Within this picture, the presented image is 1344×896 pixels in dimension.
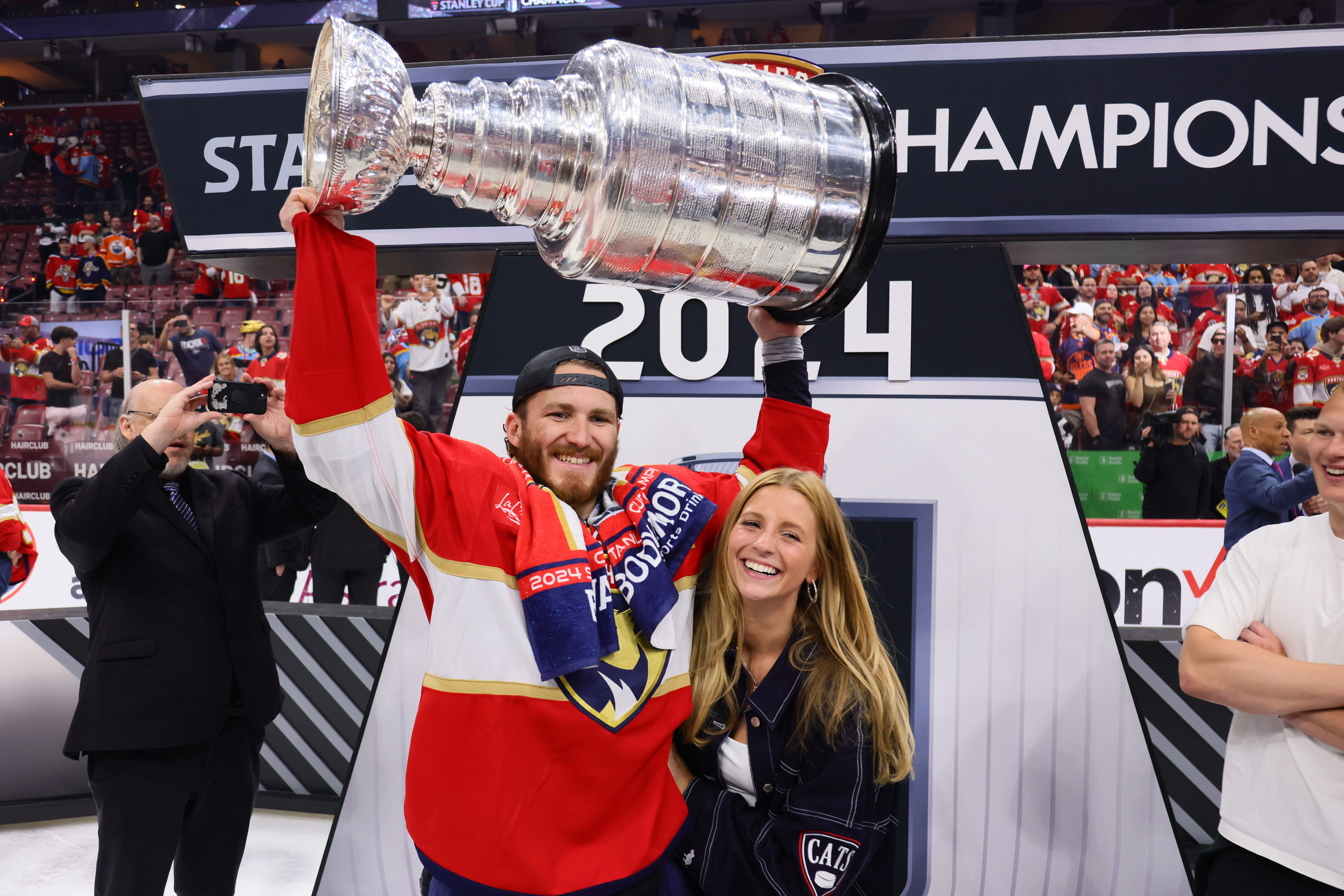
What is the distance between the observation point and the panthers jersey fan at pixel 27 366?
7.56 meters

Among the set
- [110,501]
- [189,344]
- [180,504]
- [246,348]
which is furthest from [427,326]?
[110,501]

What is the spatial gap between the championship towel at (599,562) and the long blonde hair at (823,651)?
13cm

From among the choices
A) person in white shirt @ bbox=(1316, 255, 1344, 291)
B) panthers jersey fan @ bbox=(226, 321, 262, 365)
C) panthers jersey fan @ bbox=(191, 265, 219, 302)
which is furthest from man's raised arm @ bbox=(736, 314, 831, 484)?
panthers jersey fan @ bbox=(191, 265, 219, 302)

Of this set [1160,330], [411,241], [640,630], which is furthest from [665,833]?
[1160,330]

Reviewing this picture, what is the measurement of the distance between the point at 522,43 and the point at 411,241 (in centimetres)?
1653

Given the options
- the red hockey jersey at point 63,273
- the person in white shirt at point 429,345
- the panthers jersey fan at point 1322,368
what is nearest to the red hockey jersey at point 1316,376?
the panthers jersey fan at point 1322,368

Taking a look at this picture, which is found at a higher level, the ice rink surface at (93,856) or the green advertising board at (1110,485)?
the green advertising board at (1110,485)

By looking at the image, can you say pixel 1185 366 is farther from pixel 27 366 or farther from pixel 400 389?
pixel 27 366

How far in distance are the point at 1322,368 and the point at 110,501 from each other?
595 cm

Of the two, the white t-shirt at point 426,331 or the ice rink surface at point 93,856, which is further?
the white t-shirt at point 426,331

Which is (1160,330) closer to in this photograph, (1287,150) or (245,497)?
(1287,150)

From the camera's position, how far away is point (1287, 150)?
269 cm

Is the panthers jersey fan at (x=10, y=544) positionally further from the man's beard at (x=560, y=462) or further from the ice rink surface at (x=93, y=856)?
the man's beard at (x=560, y=462)

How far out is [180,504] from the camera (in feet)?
8.66
